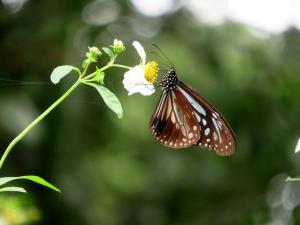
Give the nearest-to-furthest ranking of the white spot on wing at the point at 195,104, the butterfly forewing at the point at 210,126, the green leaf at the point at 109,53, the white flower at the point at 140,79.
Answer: the green leaf at the point at 109,53 < the white flower at the point at 140,79 < the butterfly forewing at the point at 210,126 < the white spot on wing at the point at 195,104

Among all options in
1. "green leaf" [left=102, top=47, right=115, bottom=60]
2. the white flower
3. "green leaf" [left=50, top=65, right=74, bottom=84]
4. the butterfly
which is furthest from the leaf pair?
the butterfly

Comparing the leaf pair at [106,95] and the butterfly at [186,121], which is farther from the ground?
the butterfly at [186,121]

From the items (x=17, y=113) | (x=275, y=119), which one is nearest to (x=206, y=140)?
(x=17, y=113)

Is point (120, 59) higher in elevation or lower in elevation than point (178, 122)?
higher

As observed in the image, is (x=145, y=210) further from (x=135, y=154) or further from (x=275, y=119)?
(x=275, y=119)

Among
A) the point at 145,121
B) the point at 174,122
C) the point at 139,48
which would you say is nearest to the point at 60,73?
the point at 139,48

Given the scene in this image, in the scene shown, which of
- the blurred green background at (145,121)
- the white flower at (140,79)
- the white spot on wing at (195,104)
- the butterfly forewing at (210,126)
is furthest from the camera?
the blurred green background at (145,121)

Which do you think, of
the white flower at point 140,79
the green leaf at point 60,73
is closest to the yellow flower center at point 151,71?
the white flower at point 140,79

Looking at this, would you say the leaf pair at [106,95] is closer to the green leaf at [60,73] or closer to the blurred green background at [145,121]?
the green leaf at [60,73]

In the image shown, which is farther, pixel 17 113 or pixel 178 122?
pixel 17 113

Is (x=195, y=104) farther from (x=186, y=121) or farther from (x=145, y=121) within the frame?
(x=145, y=121)
